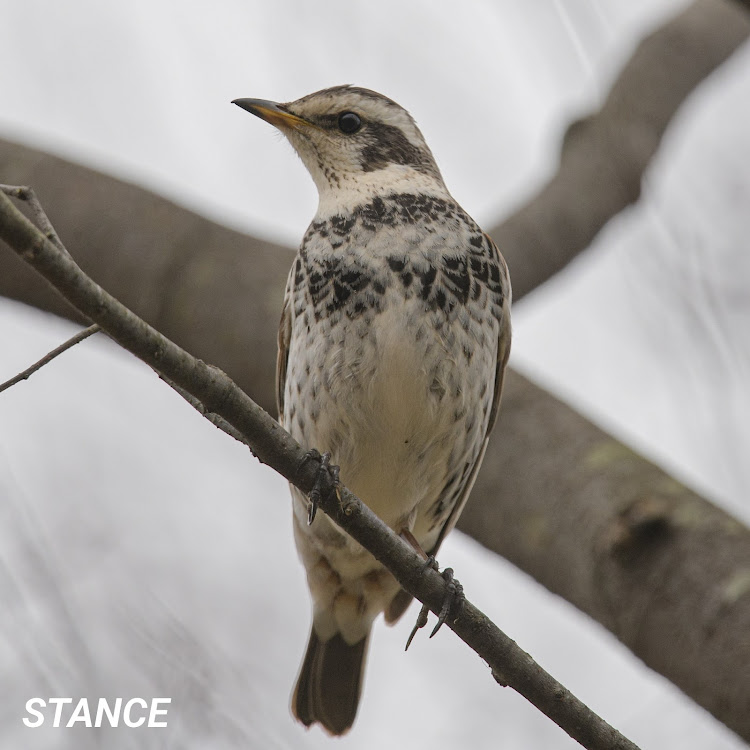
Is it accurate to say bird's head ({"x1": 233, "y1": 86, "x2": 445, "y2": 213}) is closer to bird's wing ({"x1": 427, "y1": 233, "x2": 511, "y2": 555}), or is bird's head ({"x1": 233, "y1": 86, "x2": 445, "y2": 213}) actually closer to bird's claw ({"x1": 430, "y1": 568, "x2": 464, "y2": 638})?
bird's wing ({"x1": 427, "y1": 233, "x2": 511, "y2": 555})

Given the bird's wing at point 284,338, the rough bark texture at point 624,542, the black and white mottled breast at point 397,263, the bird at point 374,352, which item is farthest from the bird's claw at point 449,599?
the bird's wing at point 284,338

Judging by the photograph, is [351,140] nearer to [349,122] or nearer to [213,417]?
[349,122]

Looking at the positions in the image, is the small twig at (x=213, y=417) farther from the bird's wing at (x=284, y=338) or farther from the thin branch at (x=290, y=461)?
the bird's wing at (x=284, y=338)

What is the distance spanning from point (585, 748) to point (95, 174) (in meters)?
5.67

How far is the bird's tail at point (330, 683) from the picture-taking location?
637 centimetres

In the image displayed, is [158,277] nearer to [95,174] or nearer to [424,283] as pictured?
[95,174]

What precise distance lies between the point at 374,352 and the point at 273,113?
1744 millimetres

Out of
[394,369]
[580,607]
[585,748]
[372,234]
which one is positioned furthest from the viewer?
[580,607]

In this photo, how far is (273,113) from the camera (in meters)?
6.21

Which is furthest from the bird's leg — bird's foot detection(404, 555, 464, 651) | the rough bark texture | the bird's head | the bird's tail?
the bird's head

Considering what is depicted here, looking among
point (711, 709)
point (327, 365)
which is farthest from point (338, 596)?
point (711, 709)

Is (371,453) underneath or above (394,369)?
underneath

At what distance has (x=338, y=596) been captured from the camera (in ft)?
20.7

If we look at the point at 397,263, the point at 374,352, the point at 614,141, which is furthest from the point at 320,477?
Result: the point at 614,141
